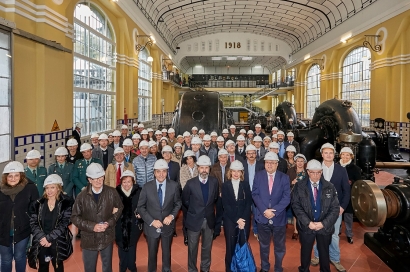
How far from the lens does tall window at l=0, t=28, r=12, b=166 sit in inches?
203

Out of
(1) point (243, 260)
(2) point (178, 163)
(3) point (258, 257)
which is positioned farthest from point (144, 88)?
(1) point (243, 260)

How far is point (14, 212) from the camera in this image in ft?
9.71

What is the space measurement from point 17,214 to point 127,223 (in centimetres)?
109

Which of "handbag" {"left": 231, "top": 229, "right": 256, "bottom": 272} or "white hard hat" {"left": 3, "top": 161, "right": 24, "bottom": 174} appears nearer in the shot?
"white hard hat" {"left": 3, "top": 161, "right": 24, "bottom": 174}

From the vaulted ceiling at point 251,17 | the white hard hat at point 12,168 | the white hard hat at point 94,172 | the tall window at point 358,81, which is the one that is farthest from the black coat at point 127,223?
the tall window at point 358,81

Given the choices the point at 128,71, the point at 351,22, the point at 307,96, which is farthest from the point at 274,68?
the point at 128,71

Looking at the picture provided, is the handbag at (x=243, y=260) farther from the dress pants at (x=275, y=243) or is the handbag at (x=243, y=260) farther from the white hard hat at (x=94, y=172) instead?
the white hard hat at (x=94, y=172)

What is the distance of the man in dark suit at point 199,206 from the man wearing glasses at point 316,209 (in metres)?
0.94

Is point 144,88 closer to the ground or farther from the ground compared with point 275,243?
farther from the ground

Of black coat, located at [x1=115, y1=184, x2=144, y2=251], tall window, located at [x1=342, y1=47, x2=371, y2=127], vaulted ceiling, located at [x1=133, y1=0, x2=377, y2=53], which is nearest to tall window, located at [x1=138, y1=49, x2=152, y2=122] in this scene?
vaulted ceiling, located at [x1=133, y1=0, x2=377, y2=53]

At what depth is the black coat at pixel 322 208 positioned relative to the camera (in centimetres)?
314

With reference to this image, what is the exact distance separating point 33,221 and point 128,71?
421 inches

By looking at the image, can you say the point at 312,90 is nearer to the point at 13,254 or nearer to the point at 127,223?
the point at 127,223

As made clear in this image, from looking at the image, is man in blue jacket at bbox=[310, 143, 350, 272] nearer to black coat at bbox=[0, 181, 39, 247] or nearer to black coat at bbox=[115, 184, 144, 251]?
black coat at bbox=[115, 184, 144, 251]
